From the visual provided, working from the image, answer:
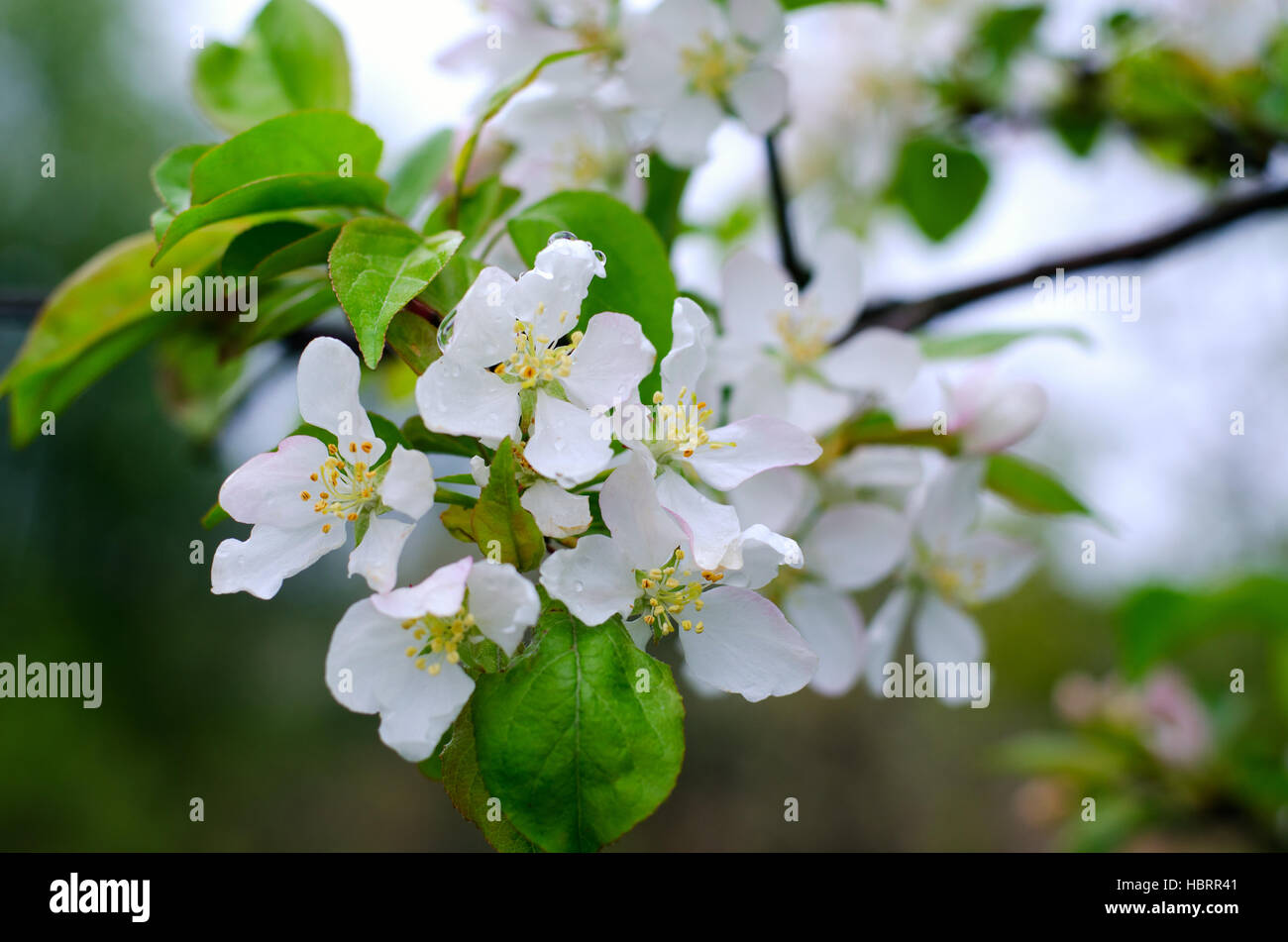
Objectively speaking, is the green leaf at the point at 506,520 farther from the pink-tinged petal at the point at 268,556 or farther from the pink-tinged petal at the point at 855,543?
the pink-tinged petal at the point at 855,543

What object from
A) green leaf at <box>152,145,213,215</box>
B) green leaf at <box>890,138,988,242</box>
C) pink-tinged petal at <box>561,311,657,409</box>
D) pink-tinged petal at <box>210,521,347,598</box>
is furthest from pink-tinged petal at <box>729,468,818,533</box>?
green leaf at <box>890,138,988,242</box>

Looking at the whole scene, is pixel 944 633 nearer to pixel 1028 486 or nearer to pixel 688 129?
pixel 1028 486

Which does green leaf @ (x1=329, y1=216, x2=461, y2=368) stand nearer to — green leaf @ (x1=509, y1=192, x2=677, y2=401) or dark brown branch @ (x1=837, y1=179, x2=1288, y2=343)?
green leaf @ (x1=509, y1=192, x2=677, y2=401)

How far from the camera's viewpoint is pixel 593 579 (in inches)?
20.9

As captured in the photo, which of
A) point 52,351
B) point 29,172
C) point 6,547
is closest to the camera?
point 52,351

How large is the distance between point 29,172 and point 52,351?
10575 millimetres

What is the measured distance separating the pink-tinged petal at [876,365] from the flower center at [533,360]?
0.40 m

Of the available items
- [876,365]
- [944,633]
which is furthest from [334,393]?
[944,633]

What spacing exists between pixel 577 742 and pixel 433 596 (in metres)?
0.12

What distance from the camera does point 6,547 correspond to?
8.58 m

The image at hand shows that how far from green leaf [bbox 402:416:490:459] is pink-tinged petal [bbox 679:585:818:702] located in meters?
0.19

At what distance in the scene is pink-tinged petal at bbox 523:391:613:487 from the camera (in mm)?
511
